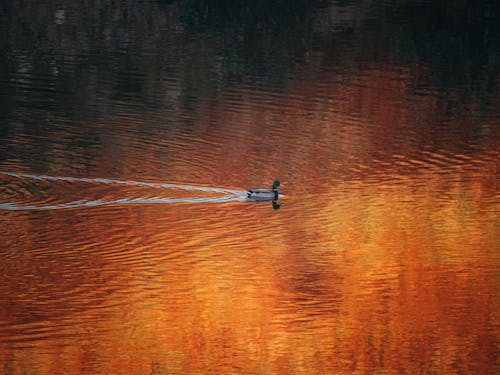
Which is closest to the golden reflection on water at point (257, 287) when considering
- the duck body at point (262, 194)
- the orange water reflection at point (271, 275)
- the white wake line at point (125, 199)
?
the orange water reflection at point (271, 275)

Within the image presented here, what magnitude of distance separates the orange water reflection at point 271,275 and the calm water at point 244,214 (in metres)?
0.04

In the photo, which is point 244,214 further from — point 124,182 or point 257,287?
point 257,287

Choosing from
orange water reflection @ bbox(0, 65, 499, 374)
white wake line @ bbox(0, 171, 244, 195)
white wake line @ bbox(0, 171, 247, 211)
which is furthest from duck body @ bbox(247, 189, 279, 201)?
white wake line @ bbox(0, 171, 244, 195)

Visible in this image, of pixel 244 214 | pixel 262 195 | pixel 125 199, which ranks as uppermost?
pixel 262 195

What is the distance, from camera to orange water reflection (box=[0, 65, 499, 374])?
53.0 feet

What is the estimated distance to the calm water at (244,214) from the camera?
54.1ft

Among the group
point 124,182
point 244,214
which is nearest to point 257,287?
point 244,214

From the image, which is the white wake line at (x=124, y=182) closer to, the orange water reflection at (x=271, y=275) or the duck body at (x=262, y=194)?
the orange water reflection at (x=271, y=275)

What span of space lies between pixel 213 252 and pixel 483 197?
6.75m

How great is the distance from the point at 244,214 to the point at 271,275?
120 inches

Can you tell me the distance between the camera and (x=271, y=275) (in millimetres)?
18922

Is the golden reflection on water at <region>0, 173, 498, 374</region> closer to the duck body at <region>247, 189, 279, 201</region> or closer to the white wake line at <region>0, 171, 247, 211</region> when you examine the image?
the duck body at <region>247, 189, 279, 201</region>

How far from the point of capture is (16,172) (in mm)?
23922

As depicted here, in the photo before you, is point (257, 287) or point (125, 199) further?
point (125, 199)
